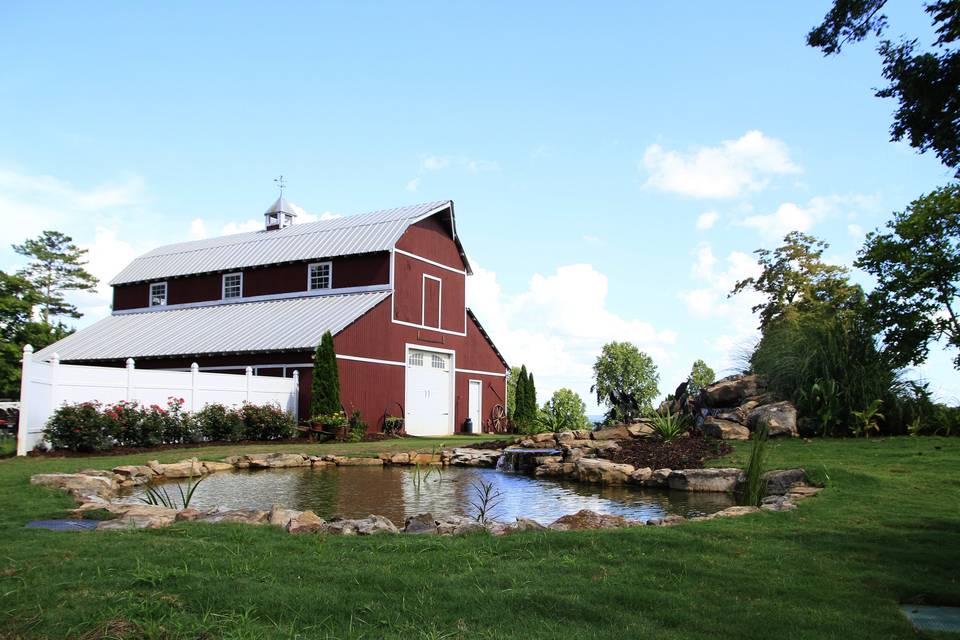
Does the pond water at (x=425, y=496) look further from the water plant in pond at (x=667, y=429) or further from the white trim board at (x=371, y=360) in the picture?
the white trim board at (x=371, y=360)

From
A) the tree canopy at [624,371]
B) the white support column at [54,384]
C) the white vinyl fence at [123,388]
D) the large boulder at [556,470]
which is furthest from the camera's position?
the tree canopy at [624,371]

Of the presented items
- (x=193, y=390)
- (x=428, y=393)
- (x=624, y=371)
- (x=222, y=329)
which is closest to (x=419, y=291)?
(x=428, y=393)

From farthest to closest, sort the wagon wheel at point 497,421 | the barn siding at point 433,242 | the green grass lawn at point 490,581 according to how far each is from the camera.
Answer: the wagon wheel at point 497,421, the barn siding at point 433,242, the green grass lawn at point 490,581

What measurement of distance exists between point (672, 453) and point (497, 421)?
1533 cm

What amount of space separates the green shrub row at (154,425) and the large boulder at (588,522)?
11216 millimetres

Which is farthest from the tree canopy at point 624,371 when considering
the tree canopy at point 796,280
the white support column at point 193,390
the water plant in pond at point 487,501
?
the water plant in pond at point 487,501

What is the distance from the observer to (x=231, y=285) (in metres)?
27.1

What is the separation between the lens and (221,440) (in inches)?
667

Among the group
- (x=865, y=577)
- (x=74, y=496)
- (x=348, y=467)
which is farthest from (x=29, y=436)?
(x=865, y=577)

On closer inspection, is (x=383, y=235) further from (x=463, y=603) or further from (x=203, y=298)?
(x=463, y=603)

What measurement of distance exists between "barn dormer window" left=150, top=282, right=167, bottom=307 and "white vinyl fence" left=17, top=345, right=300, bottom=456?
11938 millimetres

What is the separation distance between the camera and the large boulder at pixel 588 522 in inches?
234

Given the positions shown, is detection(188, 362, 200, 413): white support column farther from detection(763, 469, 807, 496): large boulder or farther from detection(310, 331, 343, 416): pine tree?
detection(763, 469, 807, 496): large boulder

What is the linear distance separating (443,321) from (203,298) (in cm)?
1002
